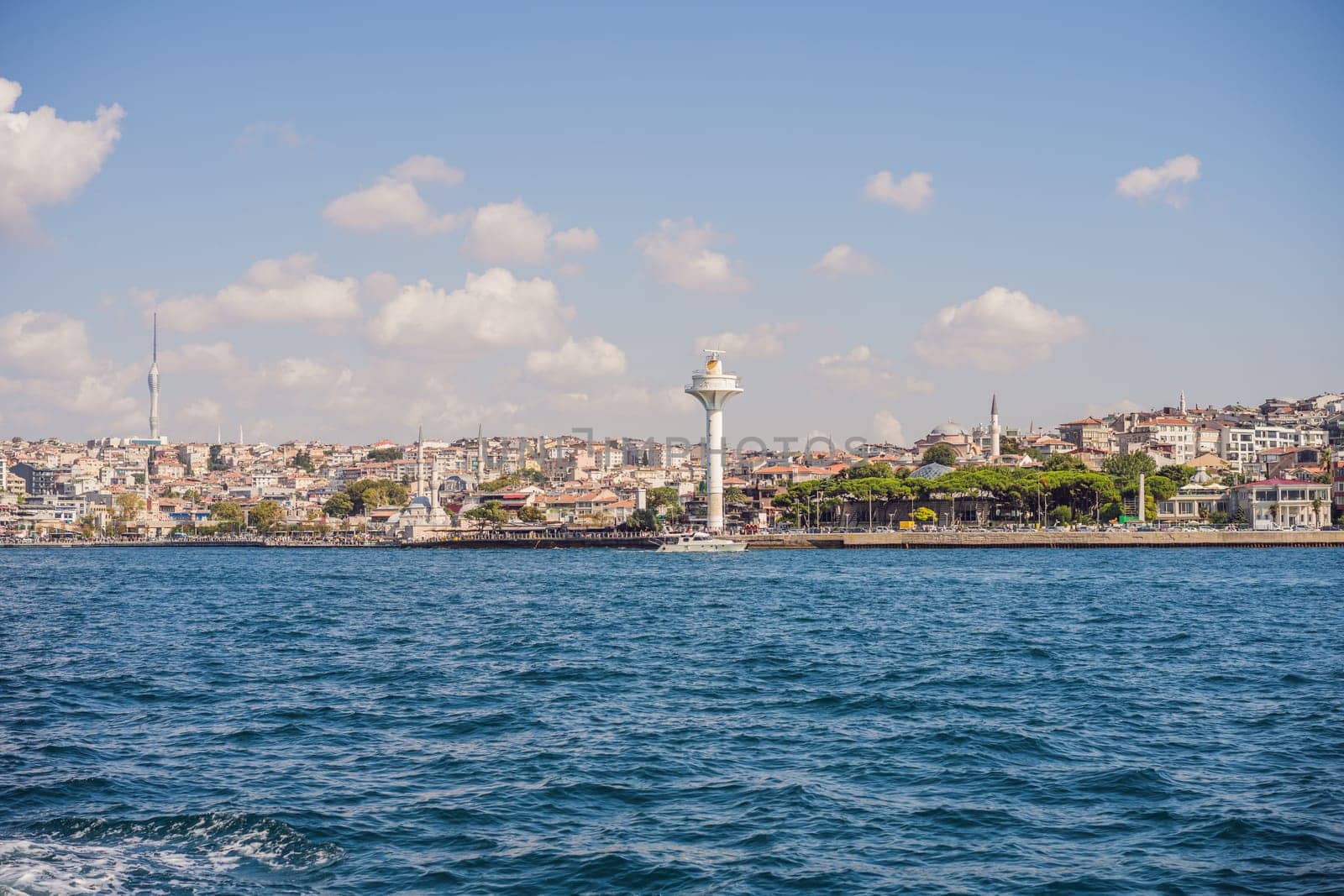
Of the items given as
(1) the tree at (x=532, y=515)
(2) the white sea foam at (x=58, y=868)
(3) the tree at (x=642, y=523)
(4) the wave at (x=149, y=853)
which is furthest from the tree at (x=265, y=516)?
(2) the white sea foam at (x=58, y=868)

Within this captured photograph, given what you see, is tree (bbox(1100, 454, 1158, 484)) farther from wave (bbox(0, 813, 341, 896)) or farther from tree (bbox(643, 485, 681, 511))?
wave (bbox(0, 813, 341, 896))

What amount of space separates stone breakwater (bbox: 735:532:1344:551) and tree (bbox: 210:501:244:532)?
56437 mm

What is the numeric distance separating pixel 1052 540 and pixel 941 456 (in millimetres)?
42011

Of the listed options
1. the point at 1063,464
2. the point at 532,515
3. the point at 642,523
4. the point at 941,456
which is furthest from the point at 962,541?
the point at 941,456

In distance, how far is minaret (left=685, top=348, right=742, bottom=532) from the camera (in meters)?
83.8

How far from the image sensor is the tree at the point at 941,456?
370ft

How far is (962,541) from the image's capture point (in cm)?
7481

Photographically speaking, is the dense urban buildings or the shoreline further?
the dense urban buildings

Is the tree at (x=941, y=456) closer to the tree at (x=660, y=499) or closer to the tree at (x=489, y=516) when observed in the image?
the tree at (x=660, y=499)

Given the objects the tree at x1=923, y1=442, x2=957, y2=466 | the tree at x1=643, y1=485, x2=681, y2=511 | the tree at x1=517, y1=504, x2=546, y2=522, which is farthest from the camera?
the tree at x1=923, y1=442, x2=957, y2=466

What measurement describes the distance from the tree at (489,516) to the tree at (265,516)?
19.5 m

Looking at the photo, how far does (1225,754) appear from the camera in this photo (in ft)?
42.2

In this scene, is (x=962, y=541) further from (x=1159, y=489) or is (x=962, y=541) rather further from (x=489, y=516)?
(x=489, y=516)

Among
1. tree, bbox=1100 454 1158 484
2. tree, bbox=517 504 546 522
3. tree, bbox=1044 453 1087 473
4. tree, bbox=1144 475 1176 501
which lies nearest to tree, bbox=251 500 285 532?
tree, bbox=517 504 546 522
